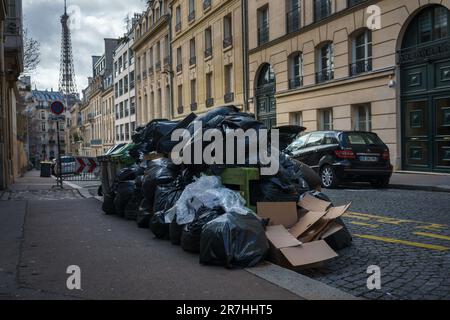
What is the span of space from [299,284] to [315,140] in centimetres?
1058

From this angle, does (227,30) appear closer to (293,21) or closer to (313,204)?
(293,21)

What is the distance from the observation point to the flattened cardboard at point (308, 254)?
15.9ft

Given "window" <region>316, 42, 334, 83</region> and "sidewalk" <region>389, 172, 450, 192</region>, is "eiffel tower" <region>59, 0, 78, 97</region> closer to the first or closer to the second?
"window" <region>316, 42, 334, 83</region>

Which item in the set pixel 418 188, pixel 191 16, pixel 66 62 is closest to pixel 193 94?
pixel 191 16

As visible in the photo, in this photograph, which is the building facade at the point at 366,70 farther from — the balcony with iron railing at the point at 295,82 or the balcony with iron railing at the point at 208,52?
the balcony with iron railing at the point at 208,52

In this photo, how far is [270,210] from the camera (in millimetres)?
6000

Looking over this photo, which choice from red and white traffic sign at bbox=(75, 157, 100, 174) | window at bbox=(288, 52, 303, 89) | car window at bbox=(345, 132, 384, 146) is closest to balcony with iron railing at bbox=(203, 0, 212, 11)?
window at bbox=(288, 52, 303, 89)

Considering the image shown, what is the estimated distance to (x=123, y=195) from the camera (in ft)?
28.5

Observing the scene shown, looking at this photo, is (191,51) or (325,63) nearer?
(325,63)

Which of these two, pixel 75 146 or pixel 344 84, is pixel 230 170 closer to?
pixel 344 84
